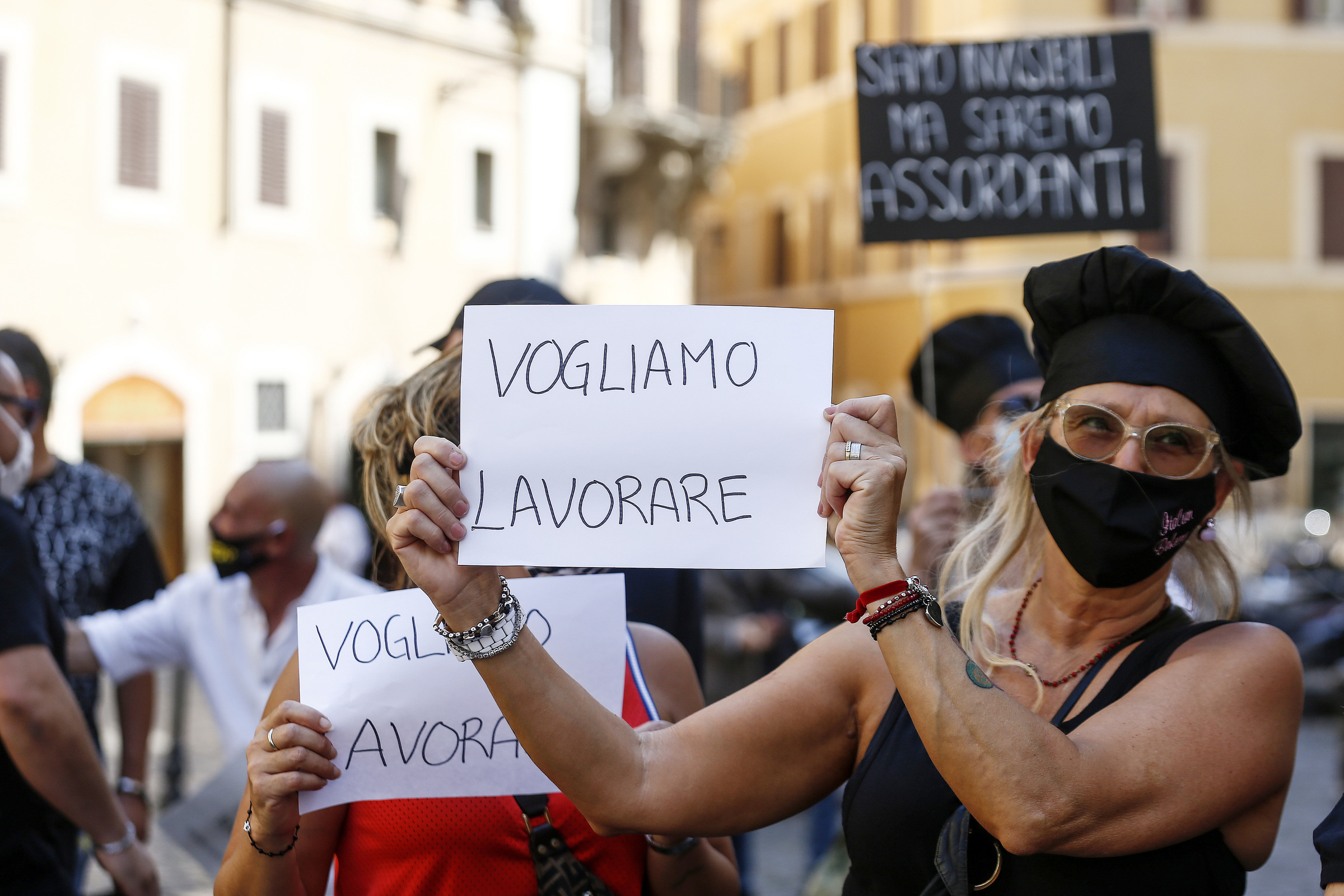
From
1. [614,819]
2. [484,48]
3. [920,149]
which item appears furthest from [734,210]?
[614,819]

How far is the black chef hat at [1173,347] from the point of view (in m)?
1.89

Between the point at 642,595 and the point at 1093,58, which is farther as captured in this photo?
the point at 1093,58

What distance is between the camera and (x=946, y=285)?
20109 mm

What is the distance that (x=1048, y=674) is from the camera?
2006mm

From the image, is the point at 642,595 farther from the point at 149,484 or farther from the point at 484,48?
the point at 484,48

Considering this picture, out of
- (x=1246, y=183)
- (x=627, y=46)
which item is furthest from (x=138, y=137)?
(x=1246, y=183)

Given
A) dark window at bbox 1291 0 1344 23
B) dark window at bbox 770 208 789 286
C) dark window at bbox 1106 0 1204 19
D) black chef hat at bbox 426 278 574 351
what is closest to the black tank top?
black chef hat at bbox 426 278 574 351

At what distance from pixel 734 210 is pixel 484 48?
34.0ft

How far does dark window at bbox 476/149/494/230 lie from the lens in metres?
17.3

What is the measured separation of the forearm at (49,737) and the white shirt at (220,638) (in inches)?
30.3

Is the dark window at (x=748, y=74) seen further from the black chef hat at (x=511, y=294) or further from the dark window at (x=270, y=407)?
the black chef hat at (x=511, y=294)

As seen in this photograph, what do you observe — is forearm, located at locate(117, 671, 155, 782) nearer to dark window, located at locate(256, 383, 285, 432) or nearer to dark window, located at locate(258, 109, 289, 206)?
dark window, located at locate(256, 383, 285, 432)

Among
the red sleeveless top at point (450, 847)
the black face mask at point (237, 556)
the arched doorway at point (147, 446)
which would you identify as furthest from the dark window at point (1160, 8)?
the red sleeveless top at point (450, 847)

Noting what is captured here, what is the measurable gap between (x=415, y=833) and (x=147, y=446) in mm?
13637
